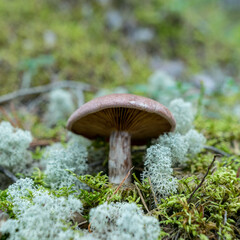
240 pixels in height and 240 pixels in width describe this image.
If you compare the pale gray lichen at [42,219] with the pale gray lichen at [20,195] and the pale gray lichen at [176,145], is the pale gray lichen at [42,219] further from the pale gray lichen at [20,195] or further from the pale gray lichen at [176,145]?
the pale gray lichen at [176,145]

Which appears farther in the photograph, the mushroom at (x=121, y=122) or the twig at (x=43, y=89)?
the twig at (x=43, y=89)

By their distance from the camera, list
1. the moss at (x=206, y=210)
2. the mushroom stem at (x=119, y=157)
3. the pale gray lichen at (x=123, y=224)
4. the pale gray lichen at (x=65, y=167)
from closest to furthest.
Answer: the pale gray lichen at (x=123, y=224) → the moss at (x=206, y=210) → the pale gray lichen at (x=65, y=167) → the mushroom stem at (x=119, y=157)

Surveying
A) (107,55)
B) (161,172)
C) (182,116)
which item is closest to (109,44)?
(107,55)

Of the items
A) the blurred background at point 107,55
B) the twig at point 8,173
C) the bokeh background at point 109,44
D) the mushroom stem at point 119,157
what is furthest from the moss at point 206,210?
the bokeh background at point 109,44

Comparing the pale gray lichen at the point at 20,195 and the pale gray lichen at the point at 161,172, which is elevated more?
the pale gray lichen at the point at 161,172

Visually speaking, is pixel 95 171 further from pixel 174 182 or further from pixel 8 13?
pixel 8 13

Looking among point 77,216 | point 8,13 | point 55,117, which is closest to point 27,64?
point 55,117
